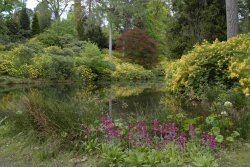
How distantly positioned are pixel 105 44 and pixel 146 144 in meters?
31.2

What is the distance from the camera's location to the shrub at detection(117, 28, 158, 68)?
28.0 metres

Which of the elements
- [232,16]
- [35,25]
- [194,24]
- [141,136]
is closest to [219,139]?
[141,136]

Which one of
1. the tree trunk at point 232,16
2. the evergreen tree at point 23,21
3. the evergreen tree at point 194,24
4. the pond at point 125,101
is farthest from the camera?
the evergreen tree at point 23,21

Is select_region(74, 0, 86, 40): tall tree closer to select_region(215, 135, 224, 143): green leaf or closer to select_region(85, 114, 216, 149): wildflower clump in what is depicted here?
select_region(85, 114, 216, 149): wildflower clump

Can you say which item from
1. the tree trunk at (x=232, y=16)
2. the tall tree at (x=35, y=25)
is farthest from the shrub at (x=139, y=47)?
the tree trunk at (x=232, y=16)

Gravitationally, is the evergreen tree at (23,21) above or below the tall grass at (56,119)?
above

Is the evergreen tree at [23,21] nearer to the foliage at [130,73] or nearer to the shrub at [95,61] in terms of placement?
the shrub at [95,61]

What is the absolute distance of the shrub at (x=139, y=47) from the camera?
28.0m

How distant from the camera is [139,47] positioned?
28359 mm

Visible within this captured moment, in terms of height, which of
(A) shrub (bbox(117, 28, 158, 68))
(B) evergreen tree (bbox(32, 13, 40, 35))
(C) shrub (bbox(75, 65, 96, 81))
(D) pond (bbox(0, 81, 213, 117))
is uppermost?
(B) evergreen tree (bbox(32, 13, 40, 35))

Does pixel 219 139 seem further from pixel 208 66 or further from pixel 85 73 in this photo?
pixel 85 73

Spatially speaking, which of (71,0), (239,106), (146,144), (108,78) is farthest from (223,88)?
(71,0)

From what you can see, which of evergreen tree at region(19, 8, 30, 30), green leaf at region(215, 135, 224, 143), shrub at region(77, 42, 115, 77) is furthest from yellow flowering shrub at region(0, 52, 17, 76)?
green leaf at region(215, 135, 224, 143)

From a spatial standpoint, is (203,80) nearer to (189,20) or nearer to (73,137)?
(73,137)
